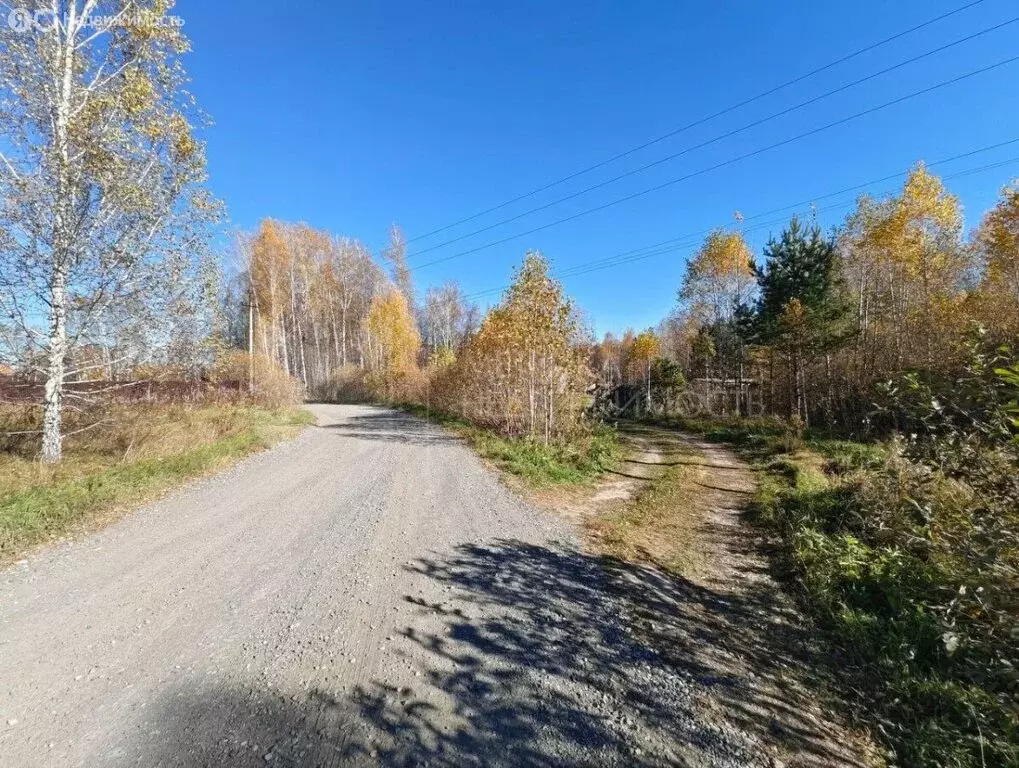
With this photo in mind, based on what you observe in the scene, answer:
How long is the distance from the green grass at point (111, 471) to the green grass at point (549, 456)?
5494 millimetres

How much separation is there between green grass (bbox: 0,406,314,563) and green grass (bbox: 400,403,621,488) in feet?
18.0

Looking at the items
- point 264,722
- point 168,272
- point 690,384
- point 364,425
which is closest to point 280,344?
point 364,425

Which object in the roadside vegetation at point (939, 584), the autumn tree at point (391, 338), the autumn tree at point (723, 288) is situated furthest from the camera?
the autumn tree at point (391, 338)

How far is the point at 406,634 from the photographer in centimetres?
303

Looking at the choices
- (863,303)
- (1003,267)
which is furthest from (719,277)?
(1003,267)

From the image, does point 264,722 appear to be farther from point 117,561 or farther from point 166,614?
point 117,561

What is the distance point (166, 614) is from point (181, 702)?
1212 mm

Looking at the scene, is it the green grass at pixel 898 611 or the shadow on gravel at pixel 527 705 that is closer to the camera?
the shadow on gravel at pixel 527 705

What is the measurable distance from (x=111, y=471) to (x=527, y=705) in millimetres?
7874

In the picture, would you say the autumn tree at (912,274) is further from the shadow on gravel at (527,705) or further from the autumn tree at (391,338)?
the autumn tree at (391,338)

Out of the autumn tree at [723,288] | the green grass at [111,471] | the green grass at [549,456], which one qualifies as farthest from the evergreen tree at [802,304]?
the green grass at [111,471]

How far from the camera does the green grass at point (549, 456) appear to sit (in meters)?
8.31

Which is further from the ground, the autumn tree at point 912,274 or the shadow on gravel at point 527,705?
the autumn tree at point 912,274

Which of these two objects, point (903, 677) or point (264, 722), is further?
point (903, 677)
